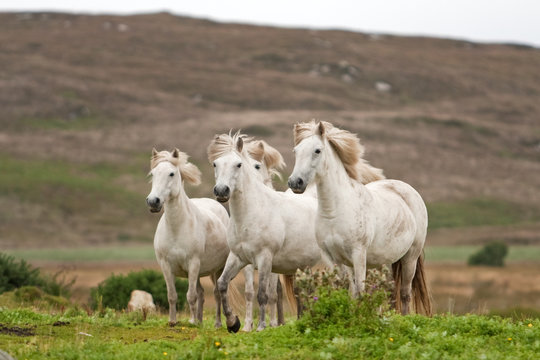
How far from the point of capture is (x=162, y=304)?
20031mm

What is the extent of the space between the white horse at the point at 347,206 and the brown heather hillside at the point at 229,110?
193 feet

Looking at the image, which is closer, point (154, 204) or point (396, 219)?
point (154, 204)

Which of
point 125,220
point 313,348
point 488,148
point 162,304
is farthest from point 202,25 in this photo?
point 313,348

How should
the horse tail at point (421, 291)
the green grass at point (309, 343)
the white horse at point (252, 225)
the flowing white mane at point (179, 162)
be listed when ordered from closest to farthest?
the green grass at point (309, 343) < the white horse at point (252, 225) < the flowing white mane at point (179, 162) < the horse tail at point (421, 291)

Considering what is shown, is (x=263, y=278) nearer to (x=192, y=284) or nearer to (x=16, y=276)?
(x=192, y=284)

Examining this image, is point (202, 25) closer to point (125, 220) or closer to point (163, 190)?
point (125, 220)

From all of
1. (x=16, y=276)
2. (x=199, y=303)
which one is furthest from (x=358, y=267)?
(x=16, y=276)

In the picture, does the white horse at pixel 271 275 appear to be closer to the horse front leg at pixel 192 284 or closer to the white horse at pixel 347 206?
the horse front leg at pixel 192 284

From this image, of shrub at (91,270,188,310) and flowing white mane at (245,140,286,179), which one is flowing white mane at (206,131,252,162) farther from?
shrub at (91,270,188,310)

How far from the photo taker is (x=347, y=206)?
11.5m

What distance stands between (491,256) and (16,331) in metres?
42.7

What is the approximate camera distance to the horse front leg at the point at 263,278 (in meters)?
12.3

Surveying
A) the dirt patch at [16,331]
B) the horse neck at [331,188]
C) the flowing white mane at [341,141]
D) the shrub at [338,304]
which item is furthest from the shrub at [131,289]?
the shrub at [338,304]

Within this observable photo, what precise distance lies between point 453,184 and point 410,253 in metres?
81.3
